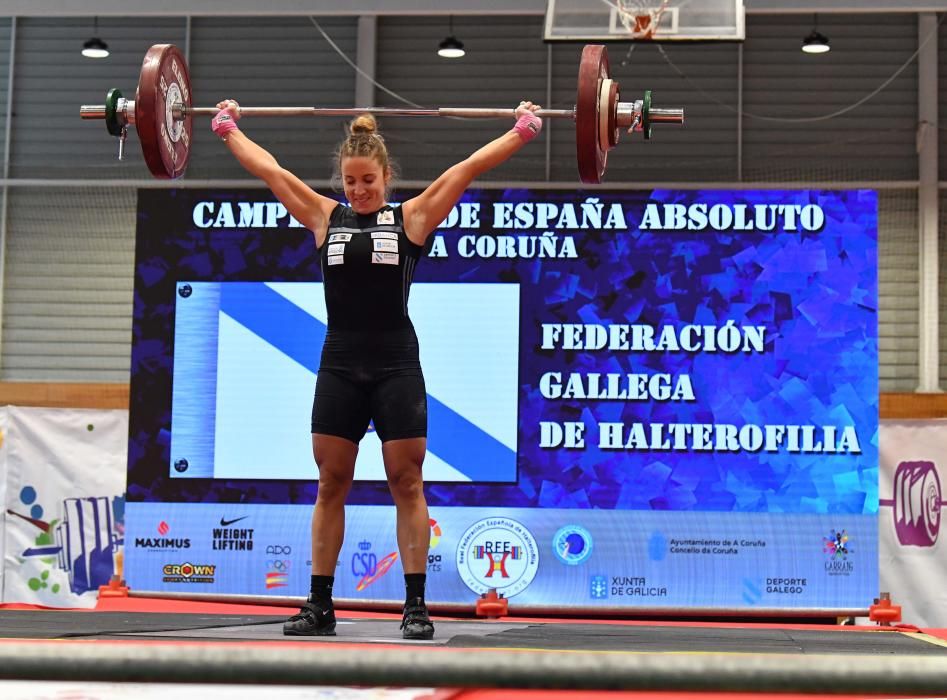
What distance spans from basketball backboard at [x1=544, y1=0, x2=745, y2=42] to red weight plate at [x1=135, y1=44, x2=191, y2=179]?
2639mm

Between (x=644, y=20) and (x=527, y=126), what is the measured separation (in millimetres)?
3104

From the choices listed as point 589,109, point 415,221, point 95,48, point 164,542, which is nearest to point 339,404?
point 415,221

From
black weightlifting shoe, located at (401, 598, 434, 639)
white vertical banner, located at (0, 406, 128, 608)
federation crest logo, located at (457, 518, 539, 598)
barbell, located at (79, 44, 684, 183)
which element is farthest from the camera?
white vertical banner, located at (0, 406, 128, 608)

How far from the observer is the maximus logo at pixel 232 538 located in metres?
5.18

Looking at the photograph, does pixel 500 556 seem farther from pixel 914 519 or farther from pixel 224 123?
pixel 914 519

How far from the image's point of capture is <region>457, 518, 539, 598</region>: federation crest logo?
5062 mm

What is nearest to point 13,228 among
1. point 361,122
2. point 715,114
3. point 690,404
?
point 715,114

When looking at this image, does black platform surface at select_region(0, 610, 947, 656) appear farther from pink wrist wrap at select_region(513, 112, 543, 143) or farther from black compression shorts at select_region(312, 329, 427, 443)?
pink wrist wrap at select_region(513, 112, 543, 143)

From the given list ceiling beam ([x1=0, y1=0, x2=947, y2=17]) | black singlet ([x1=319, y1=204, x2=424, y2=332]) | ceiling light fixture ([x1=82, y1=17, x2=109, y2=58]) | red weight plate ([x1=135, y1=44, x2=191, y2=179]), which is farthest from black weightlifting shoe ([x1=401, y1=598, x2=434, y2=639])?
ceiling light fixture ([x1=82, y1=17, x2=109, y2=58])

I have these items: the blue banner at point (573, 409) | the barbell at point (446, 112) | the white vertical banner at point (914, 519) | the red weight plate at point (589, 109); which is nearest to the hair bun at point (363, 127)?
the barbell at point (446, 112)

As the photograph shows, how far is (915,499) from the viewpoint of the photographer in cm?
704

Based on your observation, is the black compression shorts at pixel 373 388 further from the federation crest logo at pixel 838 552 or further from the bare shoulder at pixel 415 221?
the federation crest logo at pixel 838 552

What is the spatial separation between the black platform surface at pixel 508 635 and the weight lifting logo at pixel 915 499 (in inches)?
120

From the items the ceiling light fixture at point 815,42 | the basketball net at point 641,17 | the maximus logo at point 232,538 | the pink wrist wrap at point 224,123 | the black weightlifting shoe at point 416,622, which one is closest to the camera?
the black weightlifting shoe at point 416,622
